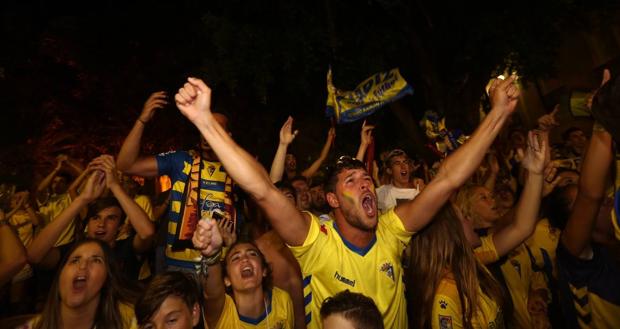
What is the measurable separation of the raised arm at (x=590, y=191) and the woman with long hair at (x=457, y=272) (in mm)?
685

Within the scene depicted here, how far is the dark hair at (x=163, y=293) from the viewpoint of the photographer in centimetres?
294

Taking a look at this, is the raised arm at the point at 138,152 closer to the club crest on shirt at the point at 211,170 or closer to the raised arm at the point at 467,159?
the club crest on shirt at the point at 211,170

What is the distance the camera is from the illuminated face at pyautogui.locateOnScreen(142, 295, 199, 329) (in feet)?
9.51

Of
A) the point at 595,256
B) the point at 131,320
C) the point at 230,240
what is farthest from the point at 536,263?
the point at 131,320

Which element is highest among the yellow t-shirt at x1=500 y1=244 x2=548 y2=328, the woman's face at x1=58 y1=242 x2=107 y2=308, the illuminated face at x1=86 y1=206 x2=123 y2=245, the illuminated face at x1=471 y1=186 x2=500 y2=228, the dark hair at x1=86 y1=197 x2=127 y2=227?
the dark hair at x1=86 y1=197 x2=127 y2=227

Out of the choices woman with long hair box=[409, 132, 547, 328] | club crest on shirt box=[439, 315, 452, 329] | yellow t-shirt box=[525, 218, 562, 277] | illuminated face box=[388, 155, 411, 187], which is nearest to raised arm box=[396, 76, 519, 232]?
woman with long hair box=[409, 132, 547, 328]

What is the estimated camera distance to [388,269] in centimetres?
317

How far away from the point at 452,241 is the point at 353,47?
786cm

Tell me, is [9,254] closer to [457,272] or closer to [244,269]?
[244,269]

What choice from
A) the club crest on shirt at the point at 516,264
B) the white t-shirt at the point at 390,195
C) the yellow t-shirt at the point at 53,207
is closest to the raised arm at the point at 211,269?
the club crest on shirt at the point at 516,264

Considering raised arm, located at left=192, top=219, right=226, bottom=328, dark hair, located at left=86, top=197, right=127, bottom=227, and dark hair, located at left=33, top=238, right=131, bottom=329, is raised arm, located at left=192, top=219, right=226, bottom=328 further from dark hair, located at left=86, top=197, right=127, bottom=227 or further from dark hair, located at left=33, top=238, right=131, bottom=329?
dark hair, located at left=86, top=197, right=127, bottom=227

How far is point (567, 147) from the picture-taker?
25.1 ft

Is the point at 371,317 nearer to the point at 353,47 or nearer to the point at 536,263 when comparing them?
the point at 536,263

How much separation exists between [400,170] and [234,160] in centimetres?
376
